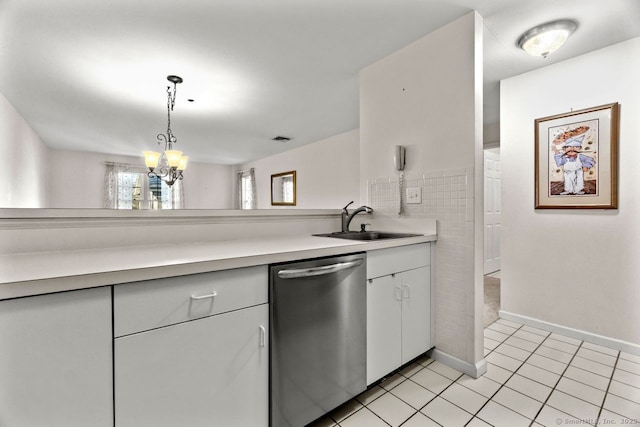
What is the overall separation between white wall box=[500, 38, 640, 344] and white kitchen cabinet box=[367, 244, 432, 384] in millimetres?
1261

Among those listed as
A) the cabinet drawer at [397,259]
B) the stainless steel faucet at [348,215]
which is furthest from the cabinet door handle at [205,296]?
the stainless steel faucet at [348,215]

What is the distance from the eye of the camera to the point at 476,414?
138cm

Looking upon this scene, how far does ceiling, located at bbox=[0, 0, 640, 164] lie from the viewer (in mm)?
1735

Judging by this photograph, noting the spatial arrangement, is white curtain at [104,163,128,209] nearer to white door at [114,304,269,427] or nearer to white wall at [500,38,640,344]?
white door at [114,304,269,427]

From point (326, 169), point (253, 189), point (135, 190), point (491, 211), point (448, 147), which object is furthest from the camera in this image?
point (253, 189)

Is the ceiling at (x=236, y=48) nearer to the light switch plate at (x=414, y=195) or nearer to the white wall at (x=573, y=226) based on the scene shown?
the white wall at (x=573, y=226)

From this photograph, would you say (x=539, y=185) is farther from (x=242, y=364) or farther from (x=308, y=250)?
(x=242, y=364)

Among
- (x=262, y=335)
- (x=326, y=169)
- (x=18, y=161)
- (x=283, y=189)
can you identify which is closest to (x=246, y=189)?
(x=283, y=189)

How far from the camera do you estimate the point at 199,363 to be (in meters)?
0.96

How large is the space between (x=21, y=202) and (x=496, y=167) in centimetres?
704

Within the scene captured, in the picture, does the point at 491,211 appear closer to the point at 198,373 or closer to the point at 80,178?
the point at 198,373

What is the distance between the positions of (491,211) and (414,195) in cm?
309

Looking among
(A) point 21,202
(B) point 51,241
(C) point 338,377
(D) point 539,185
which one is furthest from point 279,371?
(A) point 21,202

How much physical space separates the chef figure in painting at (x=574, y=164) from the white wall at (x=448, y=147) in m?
1.07
